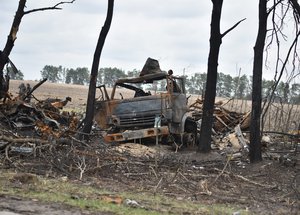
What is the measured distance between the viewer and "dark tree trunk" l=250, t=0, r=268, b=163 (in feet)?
39.8

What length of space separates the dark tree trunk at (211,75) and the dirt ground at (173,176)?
45.3 inches

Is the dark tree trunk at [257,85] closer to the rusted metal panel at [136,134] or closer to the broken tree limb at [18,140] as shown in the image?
the rusted metal panel at [136,134]

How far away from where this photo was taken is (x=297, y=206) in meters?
7.95

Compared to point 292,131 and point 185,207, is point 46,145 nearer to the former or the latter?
point 185,207

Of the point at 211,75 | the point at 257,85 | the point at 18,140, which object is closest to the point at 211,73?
the point at 211,75

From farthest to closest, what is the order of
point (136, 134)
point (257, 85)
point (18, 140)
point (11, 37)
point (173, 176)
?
point (11, 37)
point (136, 134)
point (257, 85)
point (18, 140)
point (173, 176)

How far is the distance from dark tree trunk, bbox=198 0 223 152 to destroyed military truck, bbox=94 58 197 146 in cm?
148

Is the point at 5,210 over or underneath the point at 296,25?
underneath

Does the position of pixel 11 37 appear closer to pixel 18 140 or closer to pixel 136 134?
pixel 136 134

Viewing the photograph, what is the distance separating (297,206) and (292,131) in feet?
34.7

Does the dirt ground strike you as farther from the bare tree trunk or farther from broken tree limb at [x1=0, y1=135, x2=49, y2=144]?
the bare tree trunk

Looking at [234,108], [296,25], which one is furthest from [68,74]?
[296,25]

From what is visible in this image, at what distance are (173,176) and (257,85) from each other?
3.59 meters

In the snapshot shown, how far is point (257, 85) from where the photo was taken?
12141 millimetres
